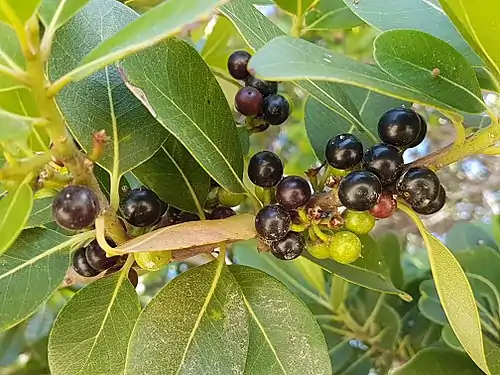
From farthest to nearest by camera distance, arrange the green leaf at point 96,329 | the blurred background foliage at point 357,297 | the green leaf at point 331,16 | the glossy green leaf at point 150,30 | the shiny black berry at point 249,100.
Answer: the blurred background foliage at point 357,297 < the green leaf at point 331,16 < the shiny black berry at point 249,100 < the green leaf at point 96,329 < the glossy green leaf at point 150,30

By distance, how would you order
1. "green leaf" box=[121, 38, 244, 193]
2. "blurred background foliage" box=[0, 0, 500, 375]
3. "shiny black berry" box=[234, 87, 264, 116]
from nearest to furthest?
1. "green leaf" box=[121, 38, 244, 193]
2. "shiny black berry" box=[234, 87, 264, 116]
3. "blurred background foliage" box=[0, 0, 500, 375]

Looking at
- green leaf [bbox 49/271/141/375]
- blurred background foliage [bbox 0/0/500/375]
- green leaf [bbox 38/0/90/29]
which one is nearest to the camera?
green leaf [bbox 38/0/90/29]

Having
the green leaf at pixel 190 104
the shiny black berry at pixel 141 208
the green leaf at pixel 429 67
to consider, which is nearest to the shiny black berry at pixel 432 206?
the green leaf at pixel 429 67

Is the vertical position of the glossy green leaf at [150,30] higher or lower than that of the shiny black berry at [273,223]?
higher

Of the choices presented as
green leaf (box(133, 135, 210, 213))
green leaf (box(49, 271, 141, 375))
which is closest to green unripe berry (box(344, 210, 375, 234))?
green leaf (box(133, 135, 210, 213))

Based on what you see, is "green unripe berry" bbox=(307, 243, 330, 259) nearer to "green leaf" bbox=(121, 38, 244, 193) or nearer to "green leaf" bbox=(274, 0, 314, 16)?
"green leaf" bbox=(121, 38, 244, 193)

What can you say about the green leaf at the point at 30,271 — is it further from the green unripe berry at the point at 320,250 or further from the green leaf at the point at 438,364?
the green leaf at the point at 438,364

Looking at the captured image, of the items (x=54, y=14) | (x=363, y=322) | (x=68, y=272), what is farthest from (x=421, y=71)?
(x=363, y=322)
